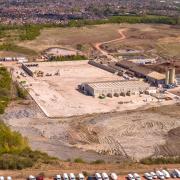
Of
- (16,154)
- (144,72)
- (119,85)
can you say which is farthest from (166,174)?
(144,72)

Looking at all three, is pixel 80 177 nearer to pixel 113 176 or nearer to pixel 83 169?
pixel 83 169

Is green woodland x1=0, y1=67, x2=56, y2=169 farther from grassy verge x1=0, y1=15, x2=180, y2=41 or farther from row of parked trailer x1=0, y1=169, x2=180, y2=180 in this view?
grassy verge x1=0, y1=15, x2=180, y2=41

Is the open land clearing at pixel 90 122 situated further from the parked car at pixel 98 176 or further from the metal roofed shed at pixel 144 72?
the parked car at pixel 98 176

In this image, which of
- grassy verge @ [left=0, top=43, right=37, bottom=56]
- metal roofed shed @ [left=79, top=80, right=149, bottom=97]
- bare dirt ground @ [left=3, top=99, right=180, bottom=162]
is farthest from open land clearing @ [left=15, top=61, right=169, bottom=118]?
grassy verge @ [left=0, top=43, right=37, bottom=56]

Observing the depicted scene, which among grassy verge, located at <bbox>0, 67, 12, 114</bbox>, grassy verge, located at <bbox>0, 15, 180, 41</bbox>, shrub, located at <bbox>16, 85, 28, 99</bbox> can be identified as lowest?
grassy verge, located at <bbox>0, 15, 180, 41</bbox>

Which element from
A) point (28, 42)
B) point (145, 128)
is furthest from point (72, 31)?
point (145, 128)
